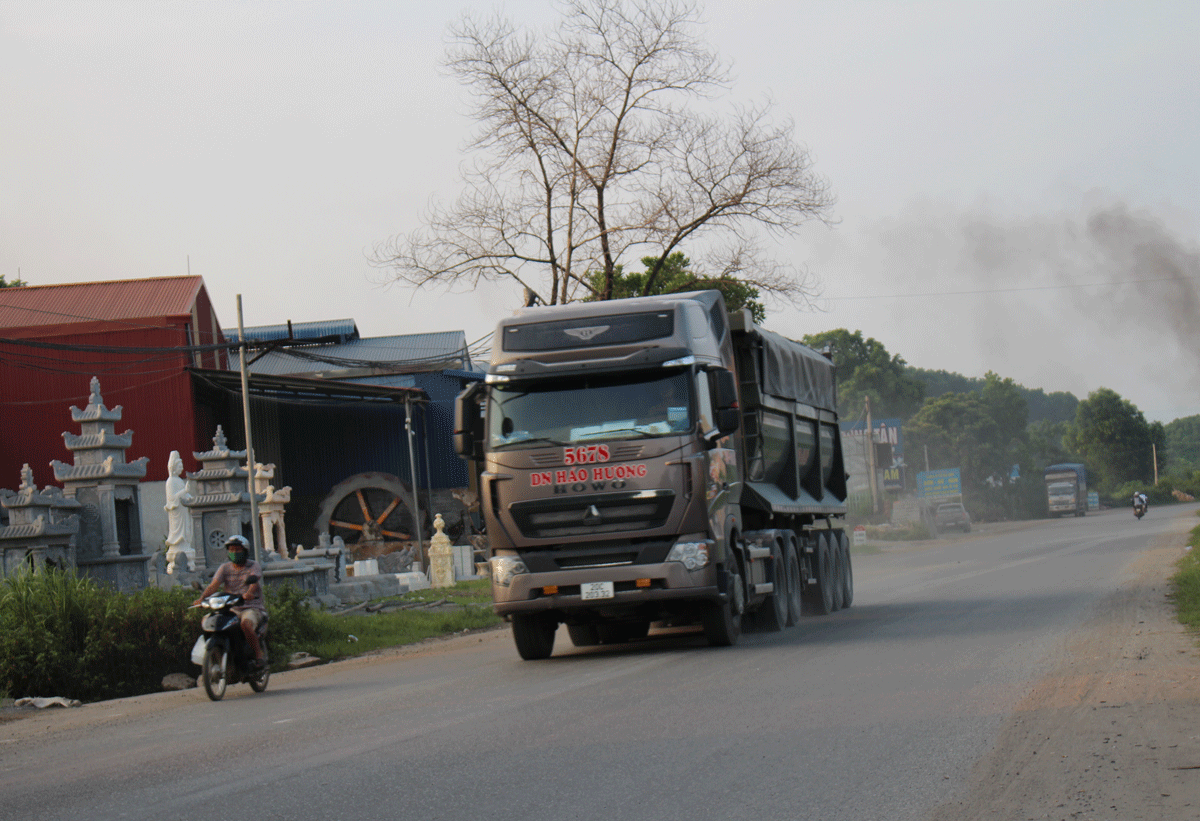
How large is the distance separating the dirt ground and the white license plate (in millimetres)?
4239

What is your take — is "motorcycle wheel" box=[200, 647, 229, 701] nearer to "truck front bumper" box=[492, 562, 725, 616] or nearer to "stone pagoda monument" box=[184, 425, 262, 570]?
"truck front bumper" box=[492, 562, 725, 616]

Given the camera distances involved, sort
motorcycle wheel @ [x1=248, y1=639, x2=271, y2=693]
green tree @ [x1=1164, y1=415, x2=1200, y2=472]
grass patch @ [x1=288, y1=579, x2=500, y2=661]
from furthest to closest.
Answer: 1. green tree @ [x1=1164, y1=415, x2=1200, y2=472]
2. grass patch @ [x1=288, y1=579, x2=500, y2=661]
3. motorcycle wheel @ [x1=248, y1=639, x2=271, y2=693]

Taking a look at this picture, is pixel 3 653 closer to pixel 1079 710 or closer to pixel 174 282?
pixel 1079 710

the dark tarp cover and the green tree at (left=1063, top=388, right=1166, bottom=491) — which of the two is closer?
the dark tarp cover

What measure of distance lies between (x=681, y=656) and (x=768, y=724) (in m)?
4.89

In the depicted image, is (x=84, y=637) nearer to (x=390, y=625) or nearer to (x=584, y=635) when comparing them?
(x=584, y=635)

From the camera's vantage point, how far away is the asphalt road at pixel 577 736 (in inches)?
241

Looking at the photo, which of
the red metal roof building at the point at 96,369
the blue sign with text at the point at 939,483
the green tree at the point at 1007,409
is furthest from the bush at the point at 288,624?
the green tree at the point at 1007,409

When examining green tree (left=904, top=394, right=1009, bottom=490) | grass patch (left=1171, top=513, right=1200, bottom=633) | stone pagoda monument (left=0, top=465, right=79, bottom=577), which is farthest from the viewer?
green tree (left=904, top=394, right=1009, bottom=490)

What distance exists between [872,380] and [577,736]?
346 feet

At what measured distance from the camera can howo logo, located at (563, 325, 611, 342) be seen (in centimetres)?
1295

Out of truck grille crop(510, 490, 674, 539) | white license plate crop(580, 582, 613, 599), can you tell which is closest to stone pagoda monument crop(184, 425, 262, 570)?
truck grille crop(510, 490, 674, 539)

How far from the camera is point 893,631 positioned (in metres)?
14.5

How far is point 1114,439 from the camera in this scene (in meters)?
111
